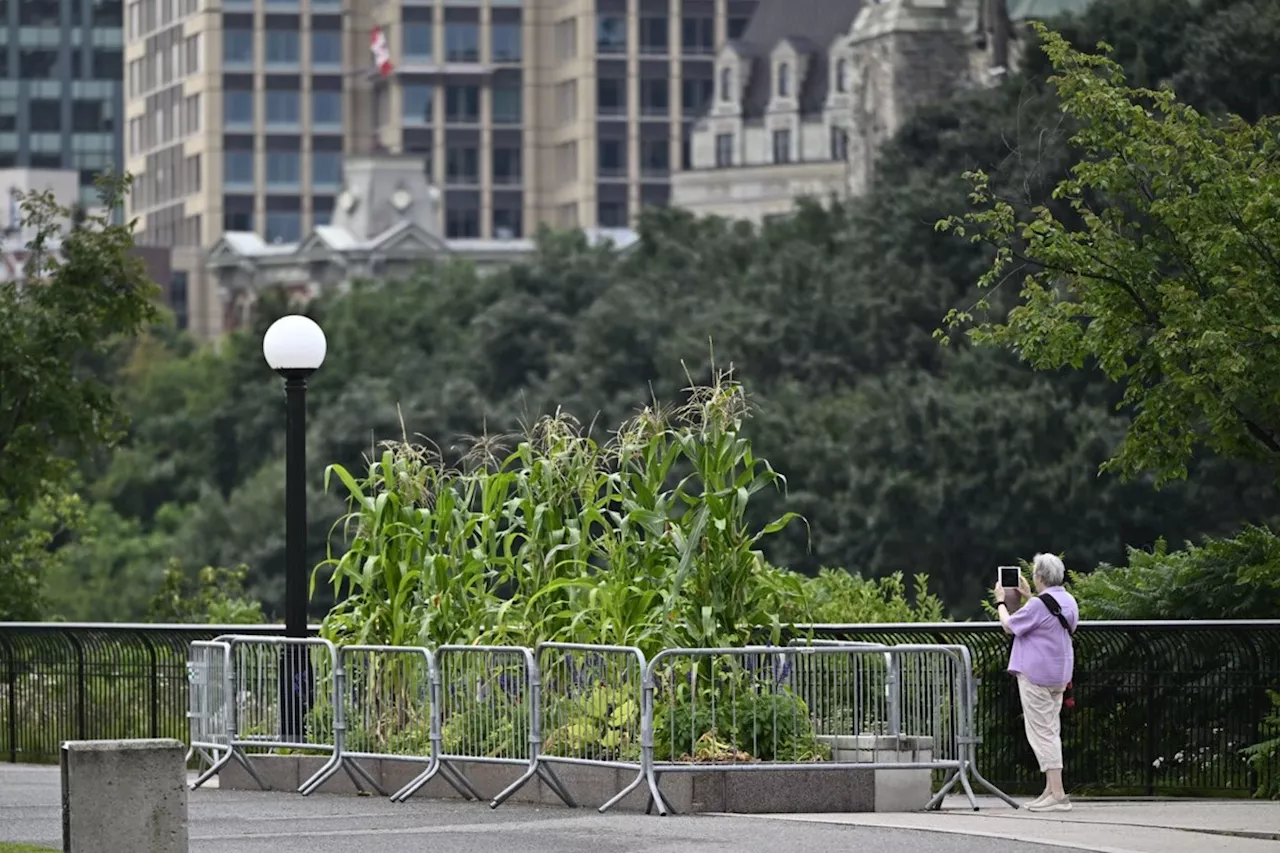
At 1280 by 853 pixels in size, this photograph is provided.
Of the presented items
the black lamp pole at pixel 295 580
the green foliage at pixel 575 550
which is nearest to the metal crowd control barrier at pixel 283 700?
the black lamp pole at pixel 295 580

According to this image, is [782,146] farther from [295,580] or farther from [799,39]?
[295,580]

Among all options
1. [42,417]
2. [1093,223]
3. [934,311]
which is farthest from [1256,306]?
[934,311]

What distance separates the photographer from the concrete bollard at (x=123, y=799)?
1351 centimetres

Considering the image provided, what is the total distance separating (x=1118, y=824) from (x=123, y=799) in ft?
19.2

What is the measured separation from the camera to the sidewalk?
1584cm

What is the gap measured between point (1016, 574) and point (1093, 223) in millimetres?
3317

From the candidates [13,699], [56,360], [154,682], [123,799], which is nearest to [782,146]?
[56,360]

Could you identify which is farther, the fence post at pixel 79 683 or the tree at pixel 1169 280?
the fence post at pixel 79 683

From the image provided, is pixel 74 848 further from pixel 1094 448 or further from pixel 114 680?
pixel 1094 448

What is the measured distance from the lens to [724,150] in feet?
569

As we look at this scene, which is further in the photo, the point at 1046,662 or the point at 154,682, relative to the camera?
the point at 154,682

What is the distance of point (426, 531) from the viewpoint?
20531 mm

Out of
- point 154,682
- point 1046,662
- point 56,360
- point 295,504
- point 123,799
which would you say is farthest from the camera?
point 56,360

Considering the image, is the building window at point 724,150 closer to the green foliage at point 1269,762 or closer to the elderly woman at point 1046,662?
the green foliage at point 1269,762
